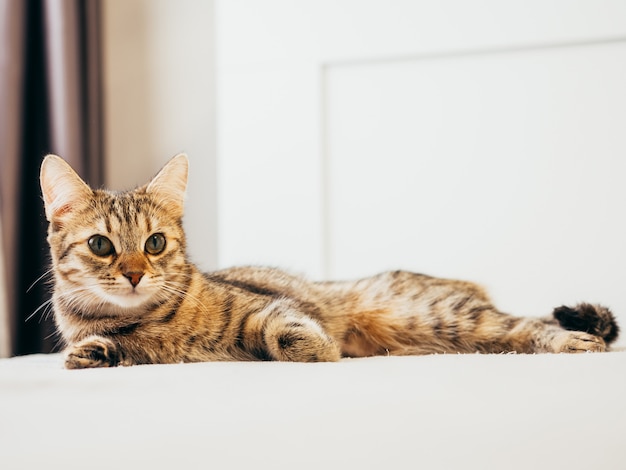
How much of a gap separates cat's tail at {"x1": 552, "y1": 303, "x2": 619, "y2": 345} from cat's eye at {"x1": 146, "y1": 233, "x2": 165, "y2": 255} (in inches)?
31.4

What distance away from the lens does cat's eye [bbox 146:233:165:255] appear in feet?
3.99

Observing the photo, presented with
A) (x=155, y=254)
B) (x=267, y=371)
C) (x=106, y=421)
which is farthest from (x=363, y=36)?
(x=106, y=421)

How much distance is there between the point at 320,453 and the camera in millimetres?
532

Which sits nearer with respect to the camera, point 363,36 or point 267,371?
point 267,371

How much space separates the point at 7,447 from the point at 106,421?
0.09 m

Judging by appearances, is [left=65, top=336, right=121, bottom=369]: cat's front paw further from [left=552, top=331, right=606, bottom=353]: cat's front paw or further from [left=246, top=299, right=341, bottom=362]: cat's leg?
[left=552, top=331, right=606, bottom=353]: cat's front paw

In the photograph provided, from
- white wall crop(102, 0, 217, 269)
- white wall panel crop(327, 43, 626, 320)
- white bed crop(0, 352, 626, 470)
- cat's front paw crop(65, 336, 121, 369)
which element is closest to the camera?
white bed crop(0, 352, 626, 470)

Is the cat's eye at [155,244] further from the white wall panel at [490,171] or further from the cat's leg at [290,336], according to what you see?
the white wall panel at [490,171]

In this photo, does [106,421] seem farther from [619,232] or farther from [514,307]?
[619,232]

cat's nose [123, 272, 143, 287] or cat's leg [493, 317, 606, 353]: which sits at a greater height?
cat's nose [123, 272, 143, 287]

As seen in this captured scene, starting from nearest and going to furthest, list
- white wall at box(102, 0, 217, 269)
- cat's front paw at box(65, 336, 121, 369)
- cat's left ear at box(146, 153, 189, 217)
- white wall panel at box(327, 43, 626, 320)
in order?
cat's front paw at box(65, 336, 121, 369), cat's left ear at box(146, 153, 189, 217), white wall panel at box(327, 43, 626, 320), white wall at box(102, 0, 217, 269)

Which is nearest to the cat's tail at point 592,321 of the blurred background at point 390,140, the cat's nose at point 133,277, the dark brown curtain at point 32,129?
the blurred background at point 390,140

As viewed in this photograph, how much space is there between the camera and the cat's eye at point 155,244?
1.22 meters

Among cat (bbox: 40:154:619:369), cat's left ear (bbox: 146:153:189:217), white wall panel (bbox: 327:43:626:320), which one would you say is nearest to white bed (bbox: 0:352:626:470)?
cat (bbox: 40:154:619:369)
